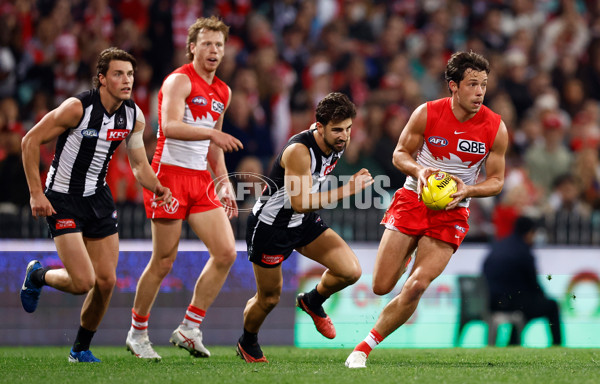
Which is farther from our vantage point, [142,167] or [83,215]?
[142,167]

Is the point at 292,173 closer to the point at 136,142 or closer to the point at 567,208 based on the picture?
the point at 136,142

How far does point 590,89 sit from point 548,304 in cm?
619

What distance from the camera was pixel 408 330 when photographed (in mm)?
9109

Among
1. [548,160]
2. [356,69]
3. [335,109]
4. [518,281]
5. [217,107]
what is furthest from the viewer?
[356,69]

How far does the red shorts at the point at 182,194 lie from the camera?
720 cm

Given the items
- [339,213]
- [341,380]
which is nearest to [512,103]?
[339,213]

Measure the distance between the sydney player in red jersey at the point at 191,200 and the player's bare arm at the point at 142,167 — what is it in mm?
215

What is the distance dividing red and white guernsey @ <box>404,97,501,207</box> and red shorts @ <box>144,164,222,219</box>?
1.94 metres

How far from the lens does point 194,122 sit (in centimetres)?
730

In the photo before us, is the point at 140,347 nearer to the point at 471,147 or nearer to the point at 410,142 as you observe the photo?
the point at 410,142

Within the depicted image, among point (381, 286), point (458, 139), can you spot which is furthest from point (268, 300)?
point (458, 139)

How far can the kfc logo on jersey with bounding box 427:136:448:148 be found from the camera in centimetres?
670

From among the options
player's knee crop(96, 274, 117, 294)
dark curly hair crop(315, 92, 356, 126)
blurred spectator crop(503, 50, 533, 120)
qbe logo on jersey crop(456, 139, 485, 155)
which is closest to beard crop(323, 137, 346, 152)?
dark curly hair crop(315, 92, 356, 126)

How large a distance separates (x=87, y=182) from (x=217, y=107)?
135cm
